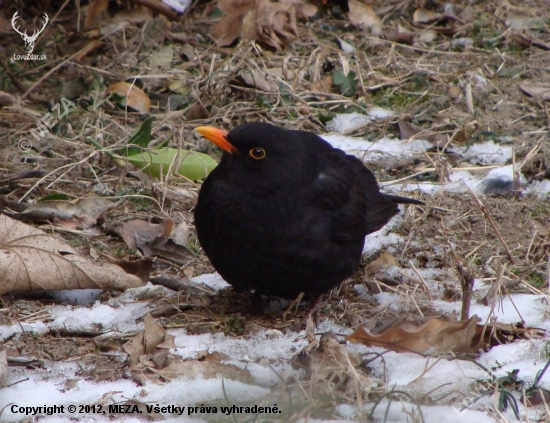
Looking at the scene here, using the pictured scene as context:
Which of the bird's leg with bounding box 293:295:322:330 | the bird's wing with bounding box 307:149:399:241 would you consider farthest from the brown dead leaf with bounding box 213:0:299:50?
the bird's leg with bounding box 293:295:322:330

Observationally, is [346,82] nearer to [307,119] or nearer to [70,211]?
[307,119]

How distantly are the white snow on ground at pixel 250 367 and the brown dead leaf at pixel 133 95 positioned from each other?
210cm

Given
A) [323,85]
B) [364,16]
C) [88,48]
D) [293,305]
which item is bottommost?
[293,305]

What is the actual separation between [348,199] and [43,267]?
1.70m

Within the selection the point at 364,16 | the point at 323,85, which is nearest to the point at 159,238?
the point at 323,85

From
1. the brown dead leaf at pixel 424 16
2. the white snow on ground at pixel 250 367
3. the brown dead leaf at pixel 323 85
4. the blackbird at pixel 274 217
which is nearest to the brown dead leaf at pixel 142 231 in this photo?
the white snow on ground at pixel 250 367

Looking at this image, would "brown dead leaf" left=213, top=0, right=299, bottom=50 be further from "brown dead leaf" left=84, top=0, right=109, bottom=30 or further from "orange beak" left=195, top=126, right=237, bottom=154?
"orange beak" left=195, top=126, right=237, bottom=154

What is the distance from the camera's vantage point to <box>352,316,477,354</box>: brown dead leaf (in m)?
3.39

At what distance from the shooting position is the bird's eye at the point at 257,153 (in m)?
3.99

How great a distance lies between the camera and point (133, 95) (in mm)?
6141

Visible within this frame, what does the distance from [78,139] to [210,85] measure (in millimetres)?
1168

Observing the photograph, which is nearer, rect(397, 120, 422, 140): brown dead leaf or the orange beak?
the orange beak

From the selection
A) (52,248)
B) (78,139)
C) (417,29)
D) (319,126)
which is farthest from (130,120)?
(417,29)

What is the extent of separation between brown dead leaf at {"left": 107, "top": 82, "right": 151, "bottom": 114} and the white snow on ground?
6.89ft
